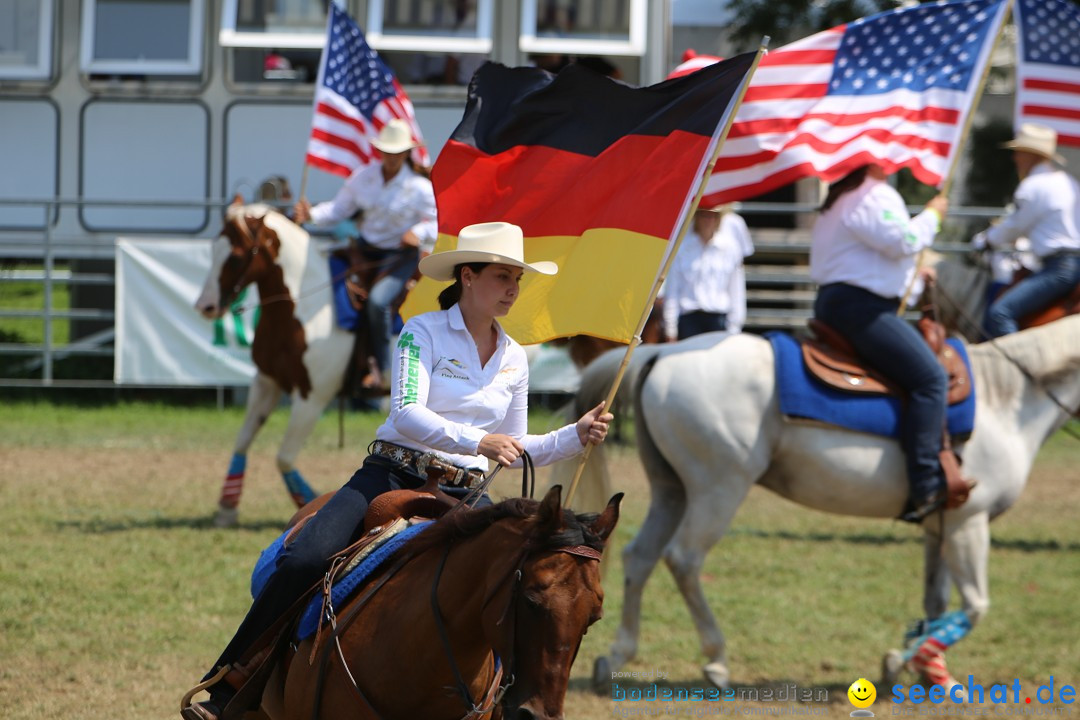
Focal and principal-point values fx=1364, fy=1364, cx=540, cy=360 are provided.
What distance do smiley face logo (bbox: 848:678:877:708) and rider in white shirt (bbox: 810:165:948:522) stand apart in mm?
966

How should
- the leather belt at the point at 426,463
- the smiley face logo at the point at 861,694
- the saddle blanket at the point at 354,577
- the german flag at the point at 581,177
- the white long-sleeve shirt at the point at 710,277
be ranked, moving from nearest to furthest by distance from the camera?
1. the saddle blanket at the point at 354,577
2. the leather belt at the point at 426,463
3. the german flag at the point at 581,177
4. the smiley face logo at the point at 861,694
5. the white long-sleeve shirt at the point at 710,277

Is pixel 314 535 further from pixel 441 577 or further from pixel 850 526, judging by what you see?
pixel 850 526

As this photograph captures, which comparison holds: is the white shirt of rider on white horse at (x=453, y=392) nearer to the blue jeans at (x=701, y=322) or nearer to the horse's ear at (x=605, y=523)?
the horse's ear at (x=605, y=523)

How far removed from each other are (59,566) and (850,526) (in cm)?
612

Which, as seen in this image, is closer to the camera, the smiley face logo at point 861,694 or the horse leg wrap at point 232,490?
the smiley face logo at point 861,694

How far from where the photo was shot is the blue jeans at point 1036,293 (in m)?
10.1

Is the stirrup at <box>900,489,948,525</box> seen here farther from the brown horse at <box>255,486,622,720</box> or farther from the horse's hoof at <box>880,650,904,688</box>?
the brown horse at <box>255,486,622,720</box>

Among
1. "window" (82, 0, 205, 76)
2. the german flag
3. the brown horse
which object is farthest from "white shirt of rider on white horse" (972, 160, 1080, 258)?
"window" (82, 0, 205, 76)

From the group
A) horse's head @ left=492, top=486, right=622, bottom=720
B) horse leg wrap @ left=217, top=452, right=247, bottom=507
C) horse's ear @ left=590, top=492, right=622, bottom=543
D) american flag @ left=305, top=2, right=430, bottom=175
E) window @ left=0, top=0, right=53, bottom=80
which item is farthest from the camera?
window @ left=0, top=0, right=53, bottom=80

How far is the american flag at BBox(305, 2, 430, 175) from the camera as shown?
458 inches

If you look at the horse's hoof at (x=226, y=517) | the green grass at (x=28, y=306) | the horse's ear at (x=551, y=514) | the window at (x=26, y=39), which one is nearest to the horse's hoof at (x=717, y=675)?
the horse's ear at (x=551, y=514)

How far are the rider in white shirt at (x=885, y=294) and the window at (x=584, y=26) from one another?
26.5ft

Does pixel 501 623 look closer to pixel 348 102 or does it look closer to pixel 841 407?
pixel 841 407

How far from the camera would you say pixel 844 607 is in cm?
848
